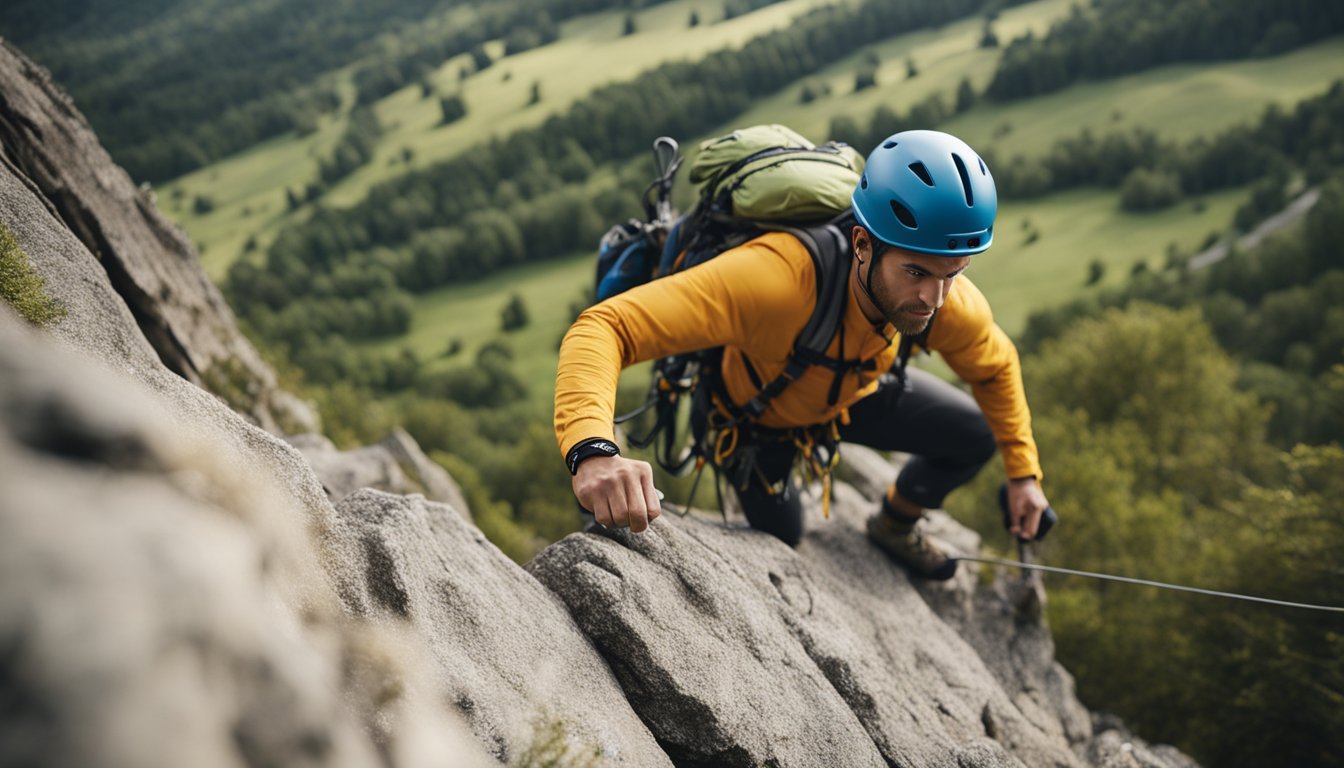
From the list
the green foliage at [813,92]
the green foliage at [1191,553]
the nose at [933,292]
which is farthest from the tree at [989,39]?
the nose at [933,292]

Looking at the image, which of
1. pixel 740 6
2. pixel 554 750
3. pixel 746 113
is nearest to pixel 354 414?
pixel 554 750

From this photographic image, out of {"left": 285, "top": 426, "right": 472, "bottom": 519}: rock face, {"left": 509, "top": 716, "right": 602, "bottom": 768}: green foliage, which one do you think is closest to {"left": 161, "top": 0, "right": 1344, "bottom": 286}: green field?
{"left": 285, "top": 426, "right": 472, "bottom": 519}: rock face

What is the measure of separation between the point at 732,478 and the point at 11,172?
5.63m

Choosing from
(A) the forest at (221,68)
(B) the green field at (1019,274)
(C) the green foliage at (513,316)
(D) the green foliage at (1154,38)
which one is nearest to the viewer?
(B) the green field at (1019,274)

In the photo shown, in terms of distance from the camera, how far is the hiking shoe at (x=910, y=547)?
26.2 ft

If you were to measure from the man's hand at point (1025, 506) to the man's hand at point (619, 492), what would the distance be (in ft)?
13.3

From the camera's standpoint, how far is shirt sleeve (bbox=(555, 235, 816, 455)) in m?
4.29

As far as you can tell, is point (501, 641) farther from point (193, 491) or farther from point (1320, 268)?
point (1320, 268)

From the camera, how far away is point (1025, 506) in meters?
6.68

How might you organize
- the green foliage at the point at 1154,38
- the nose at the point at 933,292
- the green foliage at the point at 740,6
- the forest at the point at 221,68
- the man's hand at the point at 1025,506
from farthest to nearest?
the green foliage at the point at 740,6 → the forest at the point at 221,68 → the green foliage at the point at 1154,38 → the man's hand at the point at 1025,506 → the nose at the point at 933,292

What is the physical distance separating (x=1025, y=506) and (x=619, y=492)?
4260mm

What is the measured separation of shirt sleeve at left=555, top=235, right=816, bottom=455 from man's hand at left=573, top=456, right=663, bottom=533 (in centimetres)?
23

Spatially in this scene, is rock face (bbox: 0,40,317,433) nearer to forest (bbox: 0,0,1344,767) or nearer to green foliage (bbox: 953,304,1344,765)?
forest (bbox: 0,0,1344,767)

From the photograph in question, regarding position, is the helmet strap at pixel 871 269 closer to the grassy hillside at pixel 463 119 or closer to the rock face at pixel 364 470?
the rock face at pixel 364 470
